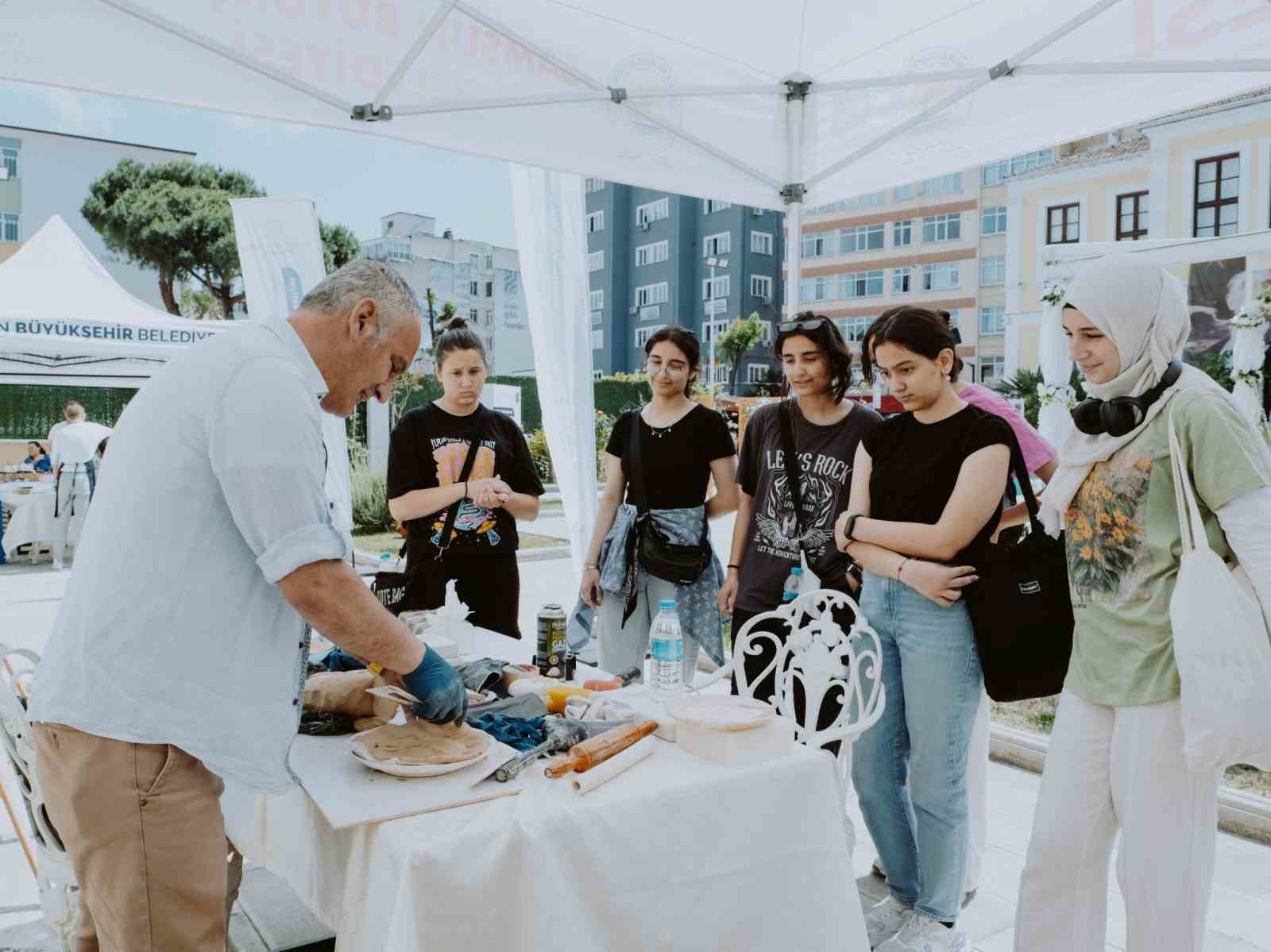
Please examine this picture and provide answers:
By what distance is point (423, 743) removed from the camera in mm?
1622

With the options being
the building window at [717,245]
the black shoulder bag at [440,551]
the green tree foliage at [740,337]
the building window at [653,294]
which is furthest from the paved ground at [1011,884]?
the building window at [653,294]

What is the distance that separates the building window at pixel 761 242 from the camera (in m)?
42.9

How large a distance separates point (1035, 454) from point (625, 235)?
4423 cm

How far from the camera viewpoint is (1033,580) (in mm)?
2107

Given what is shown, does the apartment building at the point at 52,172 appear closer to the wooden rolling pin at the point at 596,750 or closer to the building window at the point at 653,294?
the building window at the point at 653,294

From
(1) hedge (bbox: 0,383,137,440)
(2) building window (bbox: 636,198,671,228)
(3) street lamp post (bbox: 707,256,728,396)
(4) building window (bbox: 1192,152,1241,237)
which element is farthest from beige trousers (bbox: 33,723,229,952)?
(2) building window (bbox: 636,198,671,228)

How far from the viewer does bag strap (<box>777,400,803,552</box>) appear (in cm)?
279

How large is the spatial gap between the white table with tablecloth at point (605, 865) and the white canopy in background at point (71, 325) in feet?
23.6

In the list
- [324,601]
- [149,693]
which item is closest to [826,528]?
[324,601]

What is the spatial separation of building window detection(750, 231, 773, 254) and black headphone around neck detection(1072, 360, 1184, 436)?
4258cm

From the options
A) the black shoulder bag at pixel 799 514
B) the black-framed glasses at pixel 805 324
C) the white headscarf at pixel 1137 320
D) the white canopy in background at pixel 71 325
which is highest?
the white canopy in background at pixel 71 325

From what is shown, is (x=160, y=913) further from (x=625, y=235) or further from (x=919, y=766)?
(x=625, y=235)

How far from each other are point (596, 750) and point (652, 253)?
4418 cm

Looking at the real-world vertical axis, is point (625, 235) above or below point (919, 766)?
above
